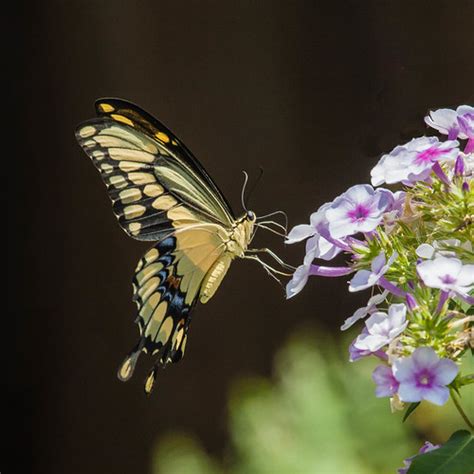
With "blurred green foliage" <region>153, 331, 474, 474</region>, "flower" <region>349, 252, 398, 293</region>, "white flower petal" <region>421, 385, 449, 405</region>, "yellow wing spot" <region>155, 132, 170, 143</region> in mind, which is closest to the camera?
"white flower petal" <region>421, 385, 449, 405</region>

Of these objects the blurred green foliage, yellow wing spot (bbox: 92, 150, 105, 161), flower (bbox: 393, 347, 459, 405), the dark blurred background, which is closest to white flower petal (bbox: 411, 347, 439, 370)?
flower (bbox: 393, 347, 459, 405)

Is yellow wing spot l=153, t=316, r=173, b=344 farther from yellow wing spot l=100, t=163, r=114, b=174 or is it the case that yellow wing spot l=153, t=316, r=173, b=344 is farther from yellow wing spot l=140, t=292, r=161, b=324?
yellow wing spot l=100, t=163, r=114, b=174

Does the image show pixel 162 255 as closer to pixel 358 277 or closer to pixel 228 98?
pixel 358 277

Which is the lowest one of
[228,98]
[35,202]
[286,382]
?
[286,382]

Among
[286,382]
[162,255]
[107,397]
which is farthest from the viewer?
[107,397]

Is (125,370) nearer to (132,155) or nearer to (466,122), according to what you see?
(132,155)

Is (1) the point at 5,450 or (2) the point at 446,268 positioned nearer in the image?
(2) the point at 446,268

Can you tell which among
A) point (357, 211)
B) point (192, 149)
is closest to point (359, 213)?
point (357, 211)

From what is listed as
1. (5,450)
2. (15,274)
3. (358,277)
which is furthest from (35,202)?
(358,277)
